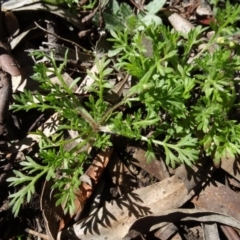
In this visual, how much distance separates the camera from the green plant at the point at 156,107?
9.23 feet

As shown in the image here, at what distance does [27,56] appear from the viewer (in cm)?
334

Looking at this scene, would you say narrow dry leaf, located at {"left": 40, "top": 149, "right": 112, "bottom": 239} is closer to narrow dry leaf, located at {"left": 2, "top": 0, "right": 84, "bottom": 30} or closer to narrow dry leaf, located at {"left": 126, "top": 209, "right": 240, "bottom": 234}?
narrow dry leaf, located at {"left": 126, "top": 209, "right": 240, "bottom": 234}

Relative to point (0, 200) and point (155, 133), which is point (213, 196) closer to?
point (155, 133)

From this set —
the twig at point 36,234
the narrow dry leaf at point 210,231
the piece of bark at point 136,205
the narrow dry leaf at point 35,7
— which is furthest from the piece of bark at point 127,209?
the narrow dry leaf at point 35,7

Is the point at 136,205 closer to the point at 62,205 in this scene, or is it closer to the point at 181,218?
the point at 181,218

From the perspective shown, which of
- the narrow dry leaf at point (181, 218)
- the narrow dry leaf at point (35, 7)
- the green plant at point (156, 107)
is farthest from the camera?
the narrow dry leaf at point (35, 7)

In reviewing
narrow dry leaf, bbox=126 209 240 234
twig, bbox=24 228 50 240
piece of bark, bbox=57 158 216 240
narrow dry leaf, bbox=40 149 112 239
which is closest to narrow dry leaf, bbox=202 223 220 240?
narrow dry leaf, bbox=126 209 240 234

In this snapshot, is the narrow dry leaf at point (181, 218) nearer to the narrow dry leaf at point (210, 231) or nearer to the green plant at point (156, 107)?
the narrow dry leaf at point (210, 231)

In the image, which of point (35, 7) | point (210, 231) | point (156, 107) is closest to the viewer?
point (156, 107)

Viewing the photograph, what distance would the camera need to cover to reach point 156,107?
283 centimetres

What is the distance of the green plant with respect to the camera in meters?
2.81

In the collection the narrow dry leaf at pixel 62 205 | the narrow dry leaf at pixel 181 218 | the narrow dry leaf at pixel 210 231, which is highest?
the narrow dry leaf at pixel 62 205

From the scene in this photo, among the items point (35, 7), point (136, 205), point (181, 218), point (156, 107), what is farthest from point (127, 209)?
point (35, 7)

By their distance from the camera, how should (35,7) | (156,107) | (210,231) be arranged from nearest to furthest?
(156,107), (210,231), (35,7)
